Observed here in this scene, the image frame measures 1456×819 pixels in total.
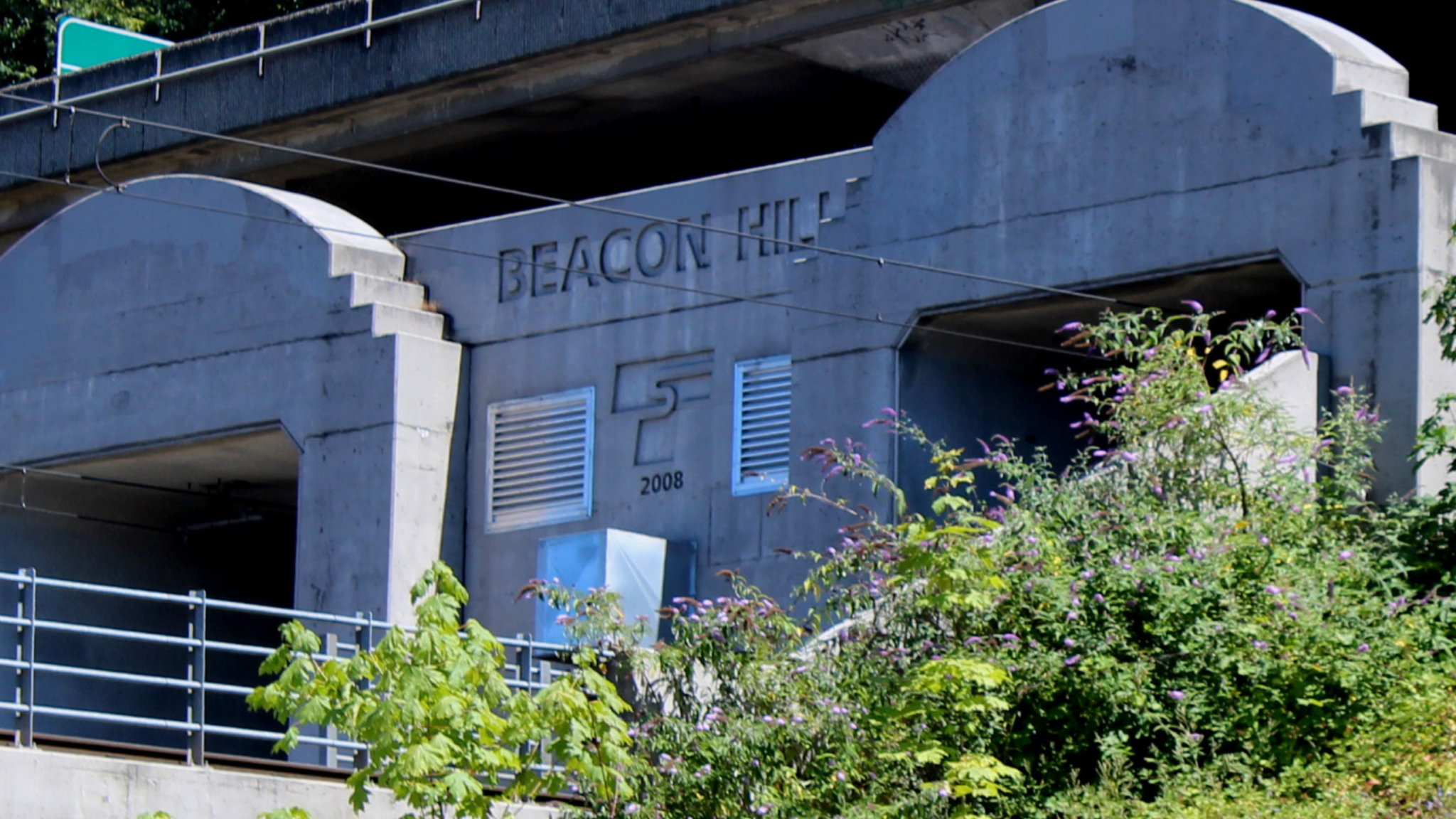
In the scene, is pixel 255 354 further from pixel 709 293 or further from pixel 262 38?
pixel 262 38

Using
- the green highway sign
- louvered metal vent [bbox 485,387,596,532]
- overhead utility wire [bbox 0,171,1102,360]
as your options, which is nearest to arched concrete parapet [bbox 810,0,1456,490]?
overhead utility wire [bbox 0,171,1102,360]

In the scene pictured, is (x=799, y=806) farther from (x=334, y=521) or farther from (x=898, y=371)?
(x=334, y=521)

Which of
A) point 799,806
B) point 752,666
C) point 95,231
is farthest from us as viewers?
point 95,231

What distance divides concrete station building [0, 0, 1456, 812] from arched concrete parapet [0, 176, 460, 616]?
0.14 ft

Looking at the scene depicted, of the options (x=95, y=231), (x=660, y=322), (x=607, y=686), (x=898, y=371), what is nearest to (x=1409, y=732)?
(x=607, y=686)

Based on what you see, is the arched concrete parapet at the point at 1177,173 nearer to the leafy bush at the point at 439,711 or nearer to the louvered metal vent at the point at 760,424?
the louvered metal vent at the point at 760,424

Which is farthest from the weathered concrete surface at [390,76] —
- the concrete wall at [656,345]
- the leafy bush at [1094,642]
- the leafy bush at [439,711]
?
the leafy bush at [439,711]

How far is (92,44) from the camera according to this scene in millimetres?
31625

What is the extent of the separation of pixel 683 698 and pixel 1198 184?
582 centimetres

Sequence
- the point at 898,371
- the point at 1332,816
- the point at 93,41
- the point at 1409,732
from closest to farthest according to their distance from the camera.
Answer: the point at 1332,816
the point at 1409,732
the point at 898,371
the point at 93,41

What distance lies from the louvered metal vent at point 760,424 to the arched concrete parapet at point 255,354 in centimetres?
323

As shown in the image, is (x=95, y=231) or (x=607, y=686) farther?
(x=95, y=231)

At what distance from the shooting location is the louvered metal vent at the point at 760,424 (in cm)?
1923

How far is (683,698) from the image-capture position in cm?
1374
